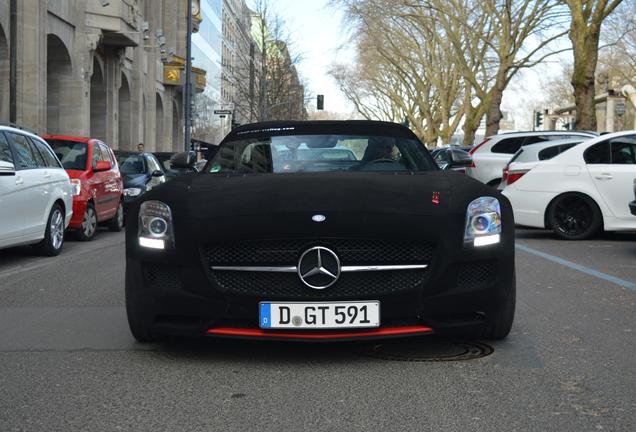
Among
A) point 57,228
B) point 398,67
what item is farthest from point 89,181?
point 398,67

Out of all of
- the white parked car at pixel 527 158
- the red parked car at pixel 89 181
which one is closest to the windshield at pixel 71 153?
the red parked car at pixel 89 181

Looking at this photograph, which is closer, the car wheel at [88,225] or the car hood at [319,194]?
the car hood at [319,194]

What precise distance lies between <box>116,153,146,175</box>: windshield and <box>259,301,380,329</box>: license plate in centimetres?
1596

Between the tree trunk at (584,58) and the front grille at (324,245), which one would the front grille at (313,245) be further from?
the tree trunk at (584,58)

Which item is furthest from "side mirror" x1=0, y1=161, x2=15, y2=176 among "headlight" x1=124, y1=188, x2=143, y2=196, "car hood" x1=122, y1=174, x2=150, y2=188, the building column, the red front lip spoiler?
the building column

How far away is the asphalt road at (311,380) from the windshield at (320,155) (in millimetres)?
1295

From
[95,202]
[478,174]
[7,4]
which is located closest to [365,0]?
[7,4]

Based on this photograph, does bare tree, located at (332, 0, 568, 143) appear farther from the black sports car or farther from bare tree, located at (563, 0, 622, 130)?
the black sports car

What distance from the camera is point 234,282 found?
5.21m

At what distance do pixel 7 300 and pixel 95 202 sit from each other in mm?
7374

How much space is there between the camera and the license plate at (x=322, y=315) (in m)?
5.11

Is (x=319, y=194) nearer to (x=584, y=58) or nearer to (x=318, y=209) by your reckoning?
(x=318, y=209)

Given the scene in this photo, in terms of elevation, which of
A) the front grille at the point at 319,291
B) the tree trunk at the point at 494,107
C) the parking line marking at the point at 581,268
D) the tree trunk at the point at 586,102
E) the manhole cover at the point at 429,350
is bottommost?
the manhole cover at the point at 429,350

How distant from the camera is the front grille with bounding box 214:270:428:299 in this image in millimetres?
5141
